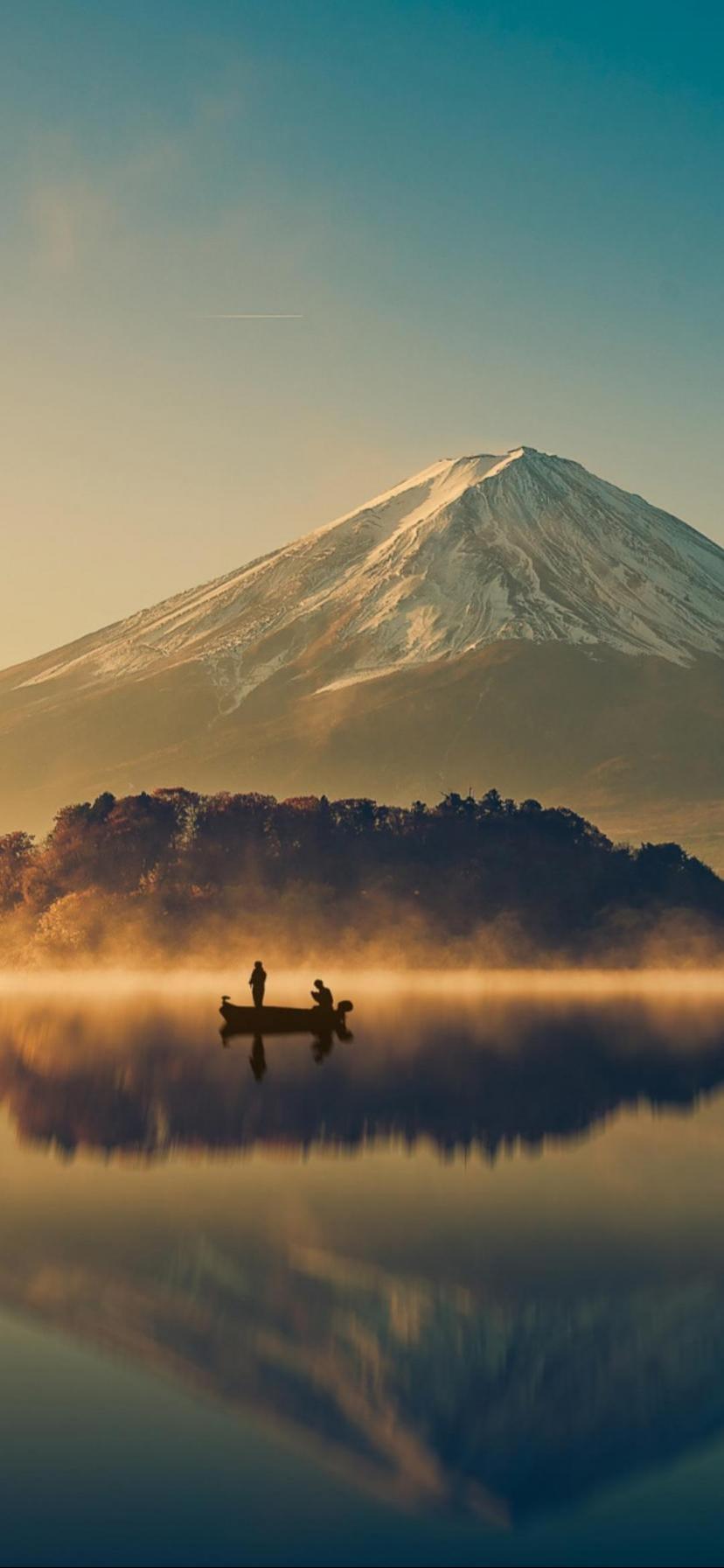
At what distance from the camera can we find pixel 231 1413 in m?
16.2

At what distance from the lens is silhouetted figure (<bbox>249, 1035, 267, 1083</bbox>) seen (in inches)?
1791

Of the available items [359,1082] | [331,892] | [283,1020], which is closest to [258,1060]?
[283,1020]

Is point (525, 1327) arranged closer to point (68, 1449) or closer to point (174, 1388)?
point (174, 1388)

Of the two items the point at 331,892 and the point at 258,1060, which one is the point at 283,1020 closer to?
the point at 258,1060

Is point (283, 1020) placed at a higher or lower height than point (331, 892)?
lower

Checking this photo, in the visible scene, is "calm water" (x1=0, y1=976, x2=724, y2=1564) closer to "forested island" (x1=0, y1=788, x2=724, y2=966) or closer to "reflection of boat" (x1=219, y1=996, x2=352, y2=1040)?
"reflection of boat" (x1=219, y1=996, x2=352, y2=1040)

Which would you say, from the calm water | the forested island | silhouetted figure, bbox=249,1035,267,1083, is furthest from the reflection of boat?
the forested island

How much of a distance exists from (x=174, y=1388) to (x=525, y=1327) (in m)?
4.51

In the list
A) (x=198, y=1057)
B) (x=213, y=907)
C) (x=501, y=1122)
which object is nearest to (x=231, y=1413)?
(x=501, y=1122)

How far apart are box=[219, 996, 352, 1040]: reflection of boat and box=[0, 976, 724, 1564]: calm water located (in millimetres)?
13405

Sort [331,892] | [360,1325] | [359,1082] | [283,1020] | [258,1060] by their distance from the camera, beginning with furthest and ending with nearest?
[331,892], [283,1020], [258,1060], [359,1082], [360,1325]

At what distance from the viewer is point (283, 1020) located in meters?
55.7

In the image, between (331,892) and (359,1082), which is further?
(331,892)

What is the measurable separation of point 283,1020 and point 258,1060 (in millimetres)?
6090
